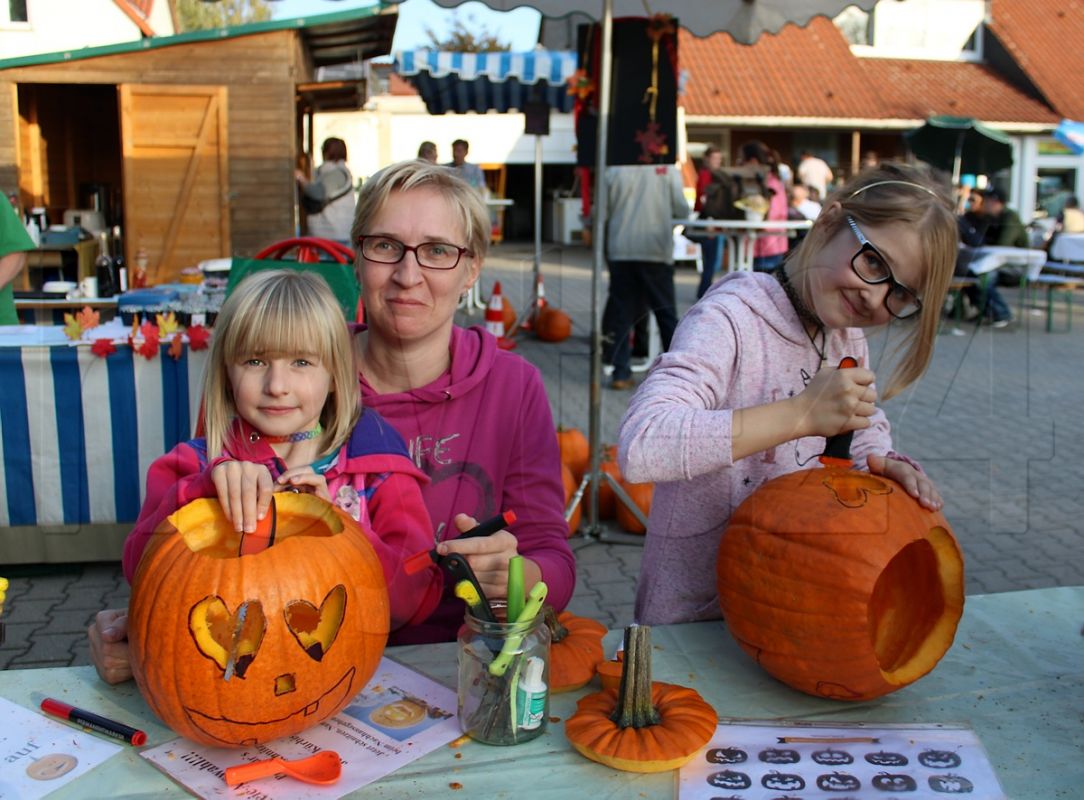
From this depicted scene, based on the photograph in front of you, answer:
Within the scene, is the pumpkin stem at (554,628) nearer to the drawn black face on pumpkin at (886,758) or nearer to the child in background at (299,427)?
the child in background at (299,427)

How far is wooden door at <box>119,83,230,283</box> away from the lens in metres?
10.4

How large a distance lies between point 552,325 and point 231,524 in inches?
339

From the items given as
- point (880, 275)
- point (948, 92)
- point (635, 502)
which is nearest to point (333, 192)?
point (635, 502)

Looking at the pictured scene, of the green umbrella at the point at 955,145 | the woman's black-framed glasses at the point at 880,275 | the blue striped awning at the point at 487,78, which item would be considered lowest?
the woman's black-framed glasses at the point at 880,275

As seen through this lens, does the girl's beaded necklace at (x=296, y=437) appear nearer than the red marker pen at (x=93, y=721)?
No

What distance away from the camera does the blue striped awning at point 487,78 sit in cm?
971

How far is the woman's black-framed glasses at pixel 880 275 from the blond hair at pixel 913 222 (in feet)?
0.05

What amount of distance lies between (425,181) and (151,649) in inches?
36.1

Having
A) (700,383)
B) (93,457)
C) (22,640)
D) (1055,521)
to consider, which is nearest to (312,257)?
(93,457)

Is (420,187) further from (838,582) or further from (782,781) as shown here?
(782,781)

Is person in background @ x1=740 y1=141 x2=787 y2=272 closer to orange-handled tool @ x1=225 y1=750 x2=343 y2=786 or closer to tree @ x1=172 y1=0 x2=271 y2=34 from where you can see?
tree @ x1=172 y1=0 x2=271 y2=34

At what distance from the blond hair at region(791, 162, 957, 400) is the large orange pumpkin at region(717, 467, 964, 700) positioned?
0.28 m

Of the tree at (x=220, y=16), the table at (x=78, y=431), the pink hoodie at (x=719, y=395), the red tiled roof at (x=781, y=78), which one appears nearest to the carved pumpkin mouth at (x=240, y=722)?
the pink hoodie at (x=719, y=395)

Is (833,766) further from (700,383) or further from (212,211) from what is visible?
(212,211)
